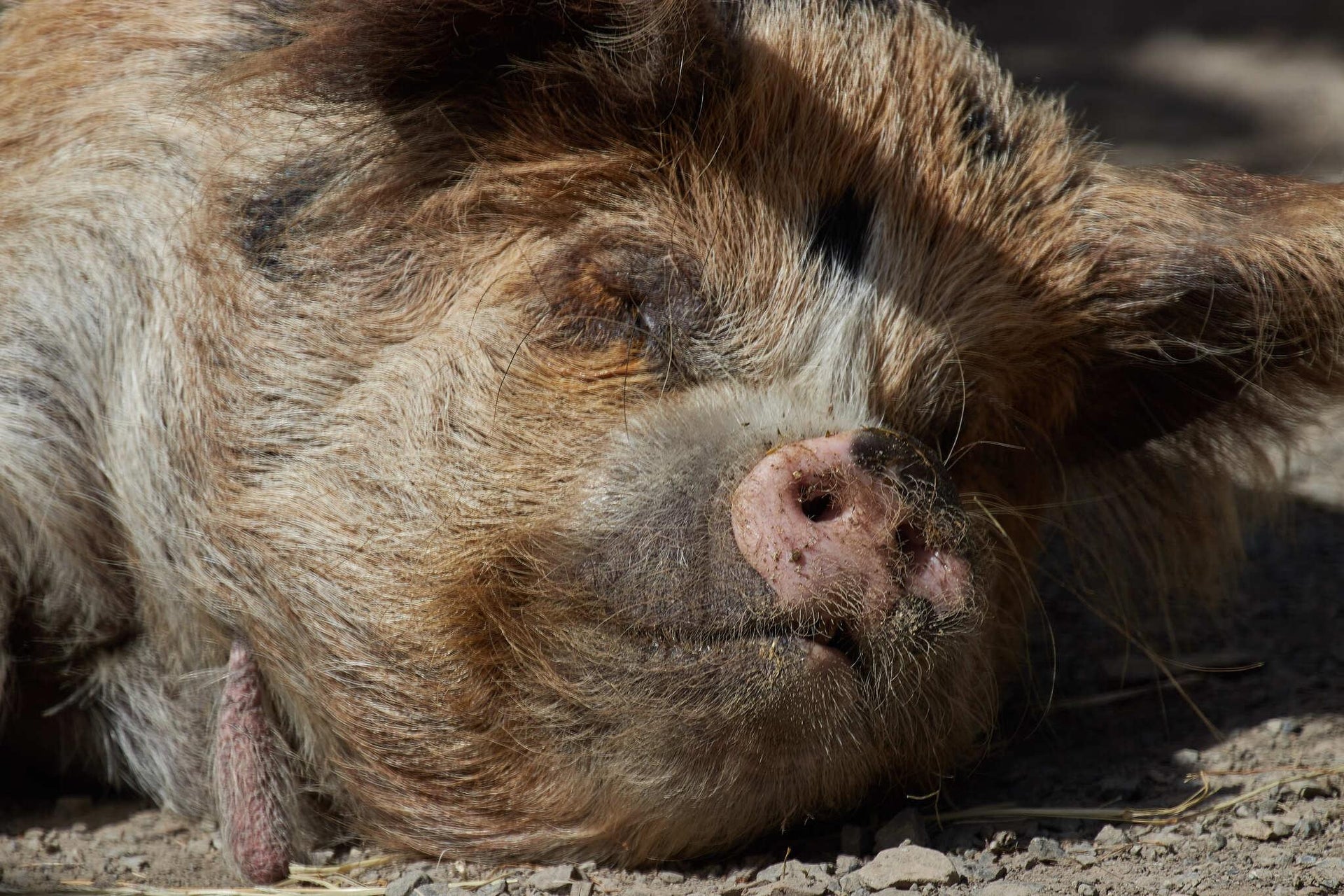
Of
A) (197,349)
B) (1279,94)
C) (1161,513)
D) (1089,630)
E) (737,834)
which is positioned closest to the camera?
(737,834)

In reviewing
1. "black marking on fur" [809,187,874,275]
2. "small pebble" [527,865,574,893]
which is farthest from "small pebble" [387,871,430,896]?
"black marking on fur" [809,187,874,275]

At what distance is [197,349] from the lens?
2.78 m

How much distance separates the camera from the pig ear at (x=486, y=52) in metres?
2.54

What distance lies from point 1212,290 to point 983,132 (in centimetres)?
55

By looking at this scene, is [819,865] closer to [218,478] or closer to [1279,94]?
[218,478]

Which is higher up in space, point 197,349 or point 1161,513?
point 197,349

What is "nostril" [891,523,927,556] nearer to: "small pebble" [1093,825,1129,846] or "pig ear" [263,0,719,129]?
"small pebble" [1093,825,1129,846]

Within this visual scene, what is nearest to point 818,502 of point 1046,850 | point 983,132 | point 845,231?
point 845,231

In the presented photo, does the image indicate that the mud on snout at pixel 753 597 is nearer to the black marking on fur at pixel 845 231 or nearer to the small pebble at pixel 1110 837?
the black marking on fur at pixel 845 231

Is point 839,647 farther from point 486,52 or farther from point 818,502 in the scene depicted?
point 486,52

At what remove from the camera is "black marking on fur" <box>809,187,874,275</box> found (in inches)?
106

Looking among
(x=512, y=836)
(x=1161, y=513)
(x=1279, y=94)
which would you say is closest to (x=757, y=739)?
(x=512, y=836)

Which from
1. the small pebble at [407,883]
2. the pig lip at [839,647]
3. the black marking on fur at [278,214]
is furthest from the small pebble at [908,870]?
the black marking on fur at [278,214]

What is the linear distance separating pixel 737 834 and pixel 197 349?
4.34ft
